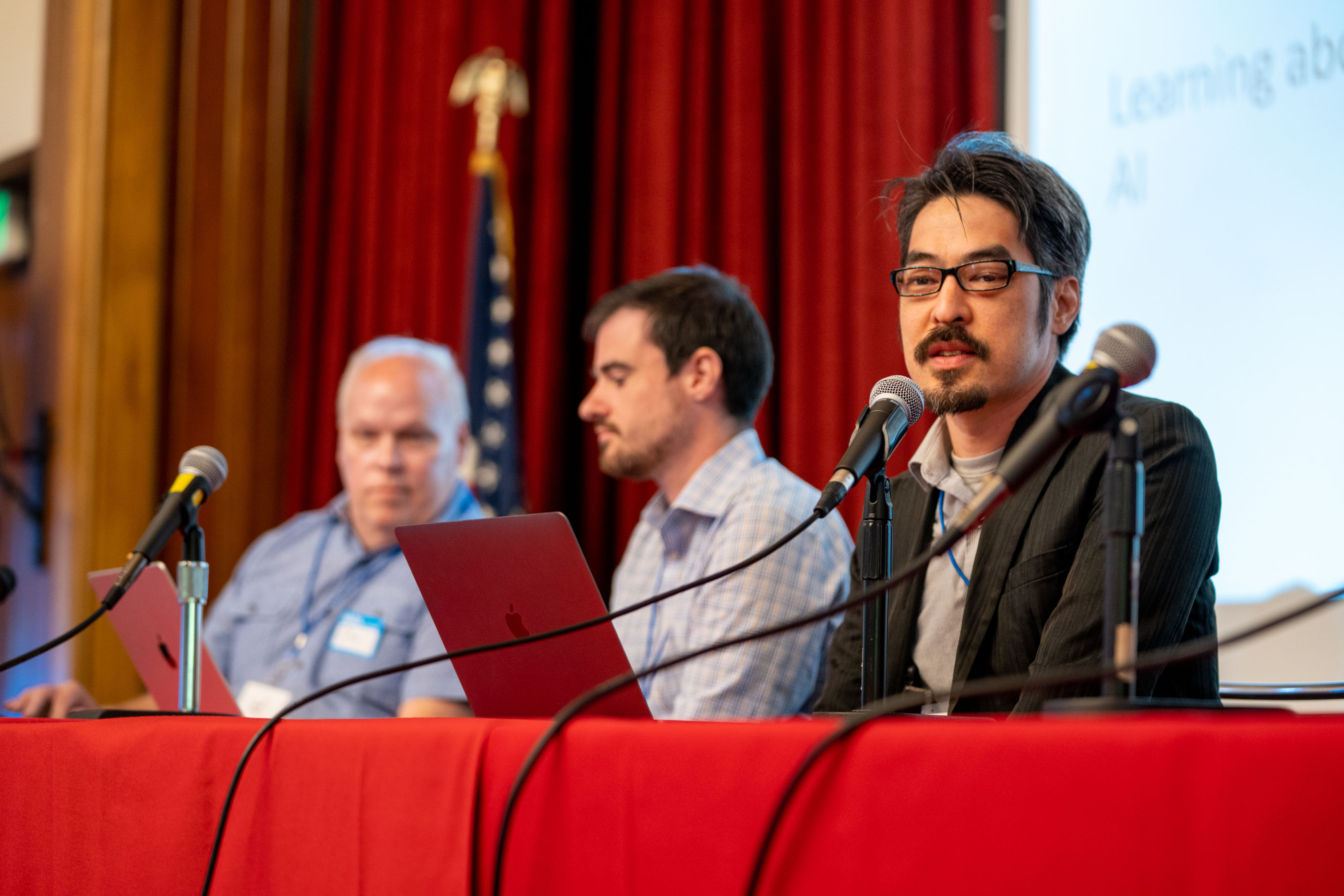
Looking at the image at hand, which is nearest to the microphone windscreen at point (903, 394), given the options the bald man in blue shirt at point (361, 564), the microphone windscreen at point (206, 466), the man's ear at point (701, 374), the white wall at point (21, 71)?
the microphone windscreen at point (206, 466)

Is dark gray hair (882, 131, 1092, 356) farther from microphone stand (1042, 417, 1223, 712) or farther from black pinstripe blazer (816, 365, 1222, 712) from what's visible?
microphone stand (1042, 417, 1223, 712)

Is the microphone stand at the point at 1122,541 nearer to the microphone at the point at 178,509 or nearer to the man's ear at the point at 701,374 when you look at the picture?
the microphone at the point at 178,509

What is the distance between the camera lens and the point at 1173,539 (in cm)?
142

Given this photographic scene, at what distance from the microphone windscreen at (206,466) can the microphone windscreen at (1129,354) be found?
45.1 inches

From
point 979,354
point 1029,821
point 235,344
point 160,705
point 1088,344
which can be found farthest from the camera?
point 235,344

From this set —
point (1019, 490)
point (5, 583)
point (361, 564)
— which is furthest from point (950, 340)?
point (361, 564)

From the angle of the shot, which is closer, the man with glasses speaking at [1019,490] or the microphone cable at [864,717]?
the microphone cable at [864,717]

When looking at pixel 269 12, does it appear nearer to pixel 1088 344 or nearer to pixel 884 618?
pixel 1088 344

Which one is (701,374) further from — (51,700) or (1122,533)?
(1122,533)

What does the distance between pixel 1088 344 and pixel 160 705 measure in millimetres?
1871

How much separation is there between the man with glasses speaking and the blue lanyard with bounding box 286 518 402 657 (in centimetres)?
123

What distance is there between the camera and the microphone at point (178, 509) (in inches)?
59.1

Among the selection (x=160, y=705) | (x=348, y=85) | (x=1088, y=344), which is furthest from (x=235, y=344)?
(x=1088, y=344)

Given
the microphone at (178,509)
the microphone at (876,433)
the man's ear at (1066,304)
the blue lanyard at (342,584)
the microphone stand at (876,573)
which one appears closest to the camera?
the microphone at (876,433)
